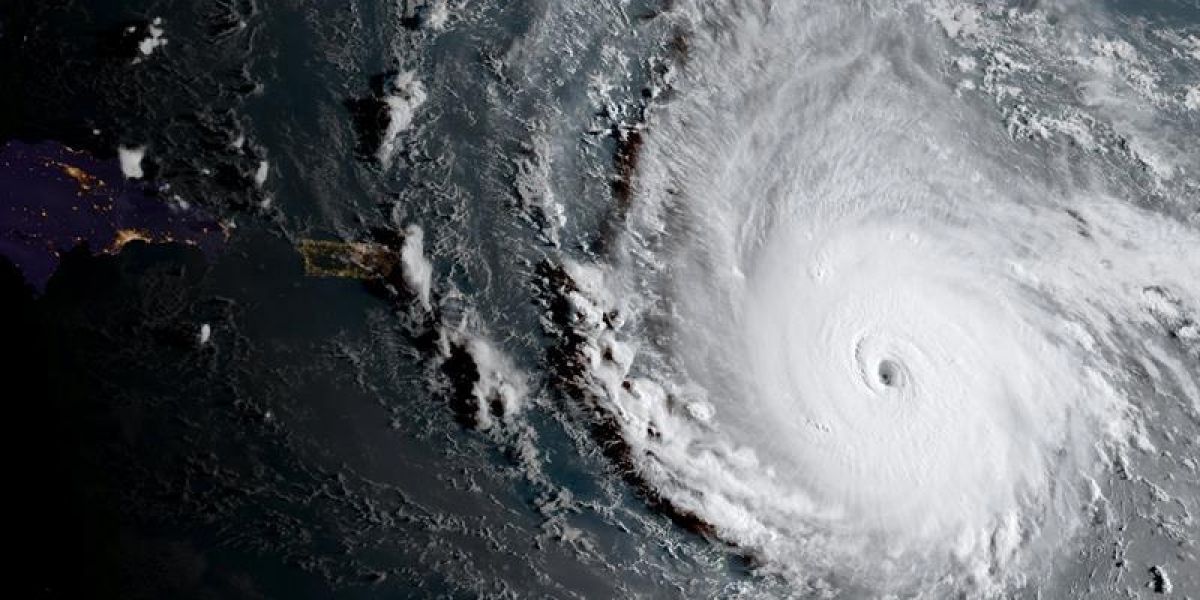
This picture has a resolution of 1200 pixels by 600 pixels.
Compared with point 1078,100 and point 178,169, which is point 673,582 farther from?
point 1078,100

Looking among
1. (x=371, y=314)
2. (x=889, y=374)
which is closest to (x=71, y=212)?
(x=371, y=314)

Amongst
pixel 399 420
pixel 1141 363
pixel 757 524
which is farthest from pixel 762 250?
pixel 1141 363

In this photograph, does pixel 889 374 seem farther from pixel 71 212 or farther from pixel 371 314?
pixel 71 212

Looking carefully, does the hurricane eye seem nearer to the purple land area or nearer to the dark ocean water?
the dark ocean water

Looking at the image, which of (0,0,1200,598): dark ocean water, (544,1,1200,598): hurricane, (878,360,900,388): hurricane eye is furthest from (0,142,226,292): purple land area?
(878,360,900,388): hurricane eye

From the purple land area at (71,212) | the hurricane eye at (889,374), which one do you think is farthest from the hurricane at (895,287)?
the purple land area at (71,212)

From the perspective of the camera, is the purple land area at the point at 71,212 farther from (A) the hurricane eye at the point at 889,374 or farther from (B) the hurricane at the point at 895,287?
(A) the hurricane eye at the point at 889,374
